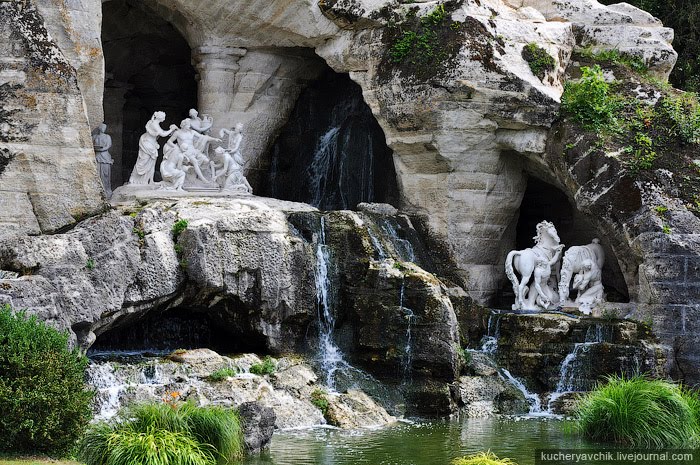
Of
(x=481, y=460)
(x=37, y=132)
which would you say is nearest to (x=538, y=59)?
(x=37, y=132)

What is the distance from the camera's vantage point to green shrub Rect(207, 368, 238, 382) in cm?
1802

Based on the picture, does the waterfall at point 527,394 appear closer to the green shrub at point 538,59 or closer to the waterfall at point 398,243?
the waterfall at point 398,243

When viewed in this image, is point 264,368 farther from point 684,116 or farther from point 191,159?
point 684,116

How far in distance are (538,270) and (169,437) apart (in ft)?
35.7

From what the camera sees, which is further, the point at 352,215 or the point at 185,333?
the point at 352,215

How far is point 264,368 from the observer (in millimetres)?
18844

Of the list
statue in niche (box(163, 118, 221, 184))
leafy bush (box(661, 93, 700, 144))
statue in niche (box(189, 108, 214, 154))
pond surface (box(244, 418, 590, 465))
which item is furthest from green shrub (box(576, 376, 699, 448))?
statue in niche (box(189, 108, 214, 154))

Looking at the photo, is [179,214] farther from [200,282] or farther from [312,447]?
[312,447]

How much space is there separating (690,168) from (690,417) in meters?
6.72

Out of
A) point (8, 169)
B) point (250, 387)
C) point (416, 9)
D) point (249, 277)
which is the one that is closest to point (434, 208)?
point (416, 9)

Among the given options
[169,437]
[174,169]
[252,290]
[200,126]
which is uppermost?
[200,126]

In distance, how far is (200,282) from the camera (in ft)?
62.7

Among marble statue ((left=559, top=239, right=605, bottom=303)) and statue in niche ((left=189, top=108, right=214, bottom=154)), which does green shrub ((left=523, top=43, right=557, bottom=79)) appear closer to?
marble statue ((left=559, top=239, right=605, bottom=303))

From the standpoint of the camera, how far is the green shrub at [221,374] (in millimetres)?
18016
